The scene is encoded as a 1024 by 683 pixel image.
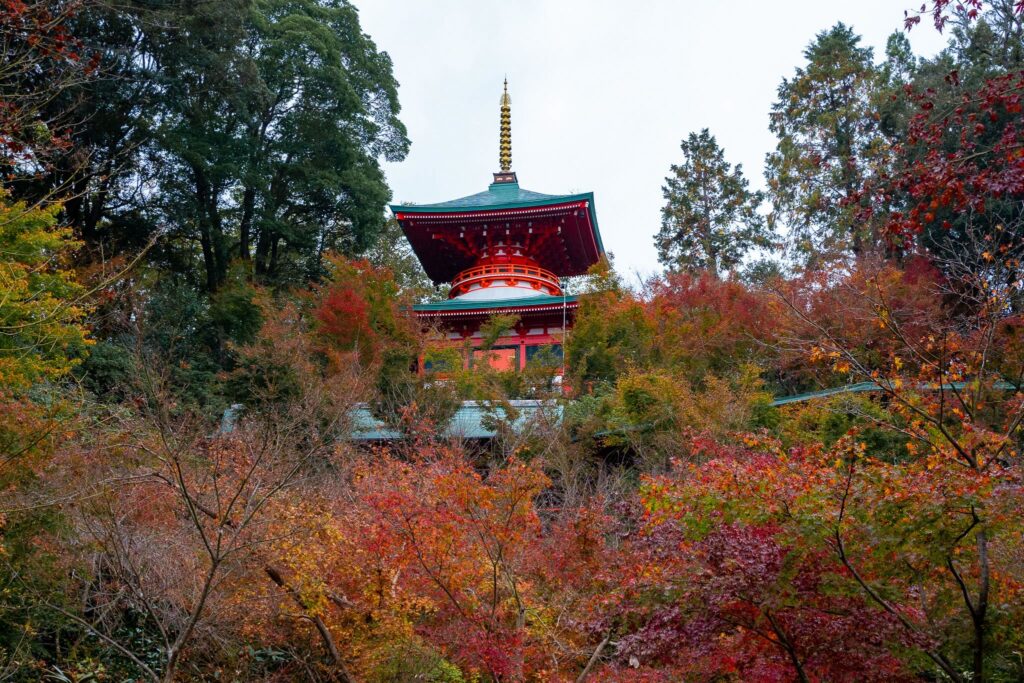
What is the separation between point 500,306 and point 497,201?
14.9 feet

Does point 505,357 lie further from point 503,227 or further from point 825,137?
point 825,137

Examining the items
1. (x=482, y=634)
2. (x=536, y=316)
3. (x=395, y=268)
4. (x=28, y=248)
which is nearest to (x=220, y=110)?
(x=395, y=268)

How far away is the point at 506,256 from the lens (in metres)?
22.9

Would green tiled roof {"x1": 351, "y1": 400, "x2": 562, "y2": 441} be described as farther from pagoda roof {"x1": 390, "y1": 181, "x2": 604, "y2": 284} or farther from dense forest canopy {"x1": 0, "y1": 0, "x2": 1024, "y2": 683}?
pagoda roof {"x1": 390, "y1": 181, "x2": 604, "y2": 284}

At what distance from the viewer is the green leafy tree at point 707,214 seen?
30.0 m

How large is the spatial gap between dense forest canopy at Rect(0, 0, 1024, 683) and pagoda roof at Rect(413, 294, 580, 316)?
1139mm

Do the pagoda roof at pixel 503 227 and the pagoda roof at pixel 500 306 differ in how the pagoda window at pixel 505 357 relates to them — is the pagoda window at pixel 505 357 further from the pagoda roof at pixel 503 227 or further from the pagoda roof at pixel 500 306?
the pagoda roof at pixel 503 227

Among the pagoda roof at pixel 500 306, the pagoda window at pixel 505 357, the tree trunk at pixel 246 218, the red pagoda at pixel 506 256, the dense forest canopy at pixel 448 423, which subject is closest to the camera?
the dense forest canopy at pixel 448 423

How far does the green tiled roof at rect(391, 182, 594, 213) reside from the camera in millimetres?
21625

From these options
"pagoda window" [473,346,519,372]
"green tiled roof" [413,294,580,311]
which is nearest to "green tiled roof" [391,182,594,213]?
"green tiled roof" [413,294,580,311]

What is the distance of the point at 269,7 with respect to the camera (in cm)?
2600

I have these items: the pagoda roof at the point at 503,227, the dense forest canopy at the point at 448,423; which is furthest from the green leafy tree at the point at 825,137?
the pagoda roof at the point at 503,227

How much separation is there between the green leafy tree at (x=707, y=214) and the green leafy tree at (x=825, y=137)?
376cm

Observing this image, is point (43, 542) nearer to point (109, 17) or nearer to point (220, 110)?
point (109, 17)
